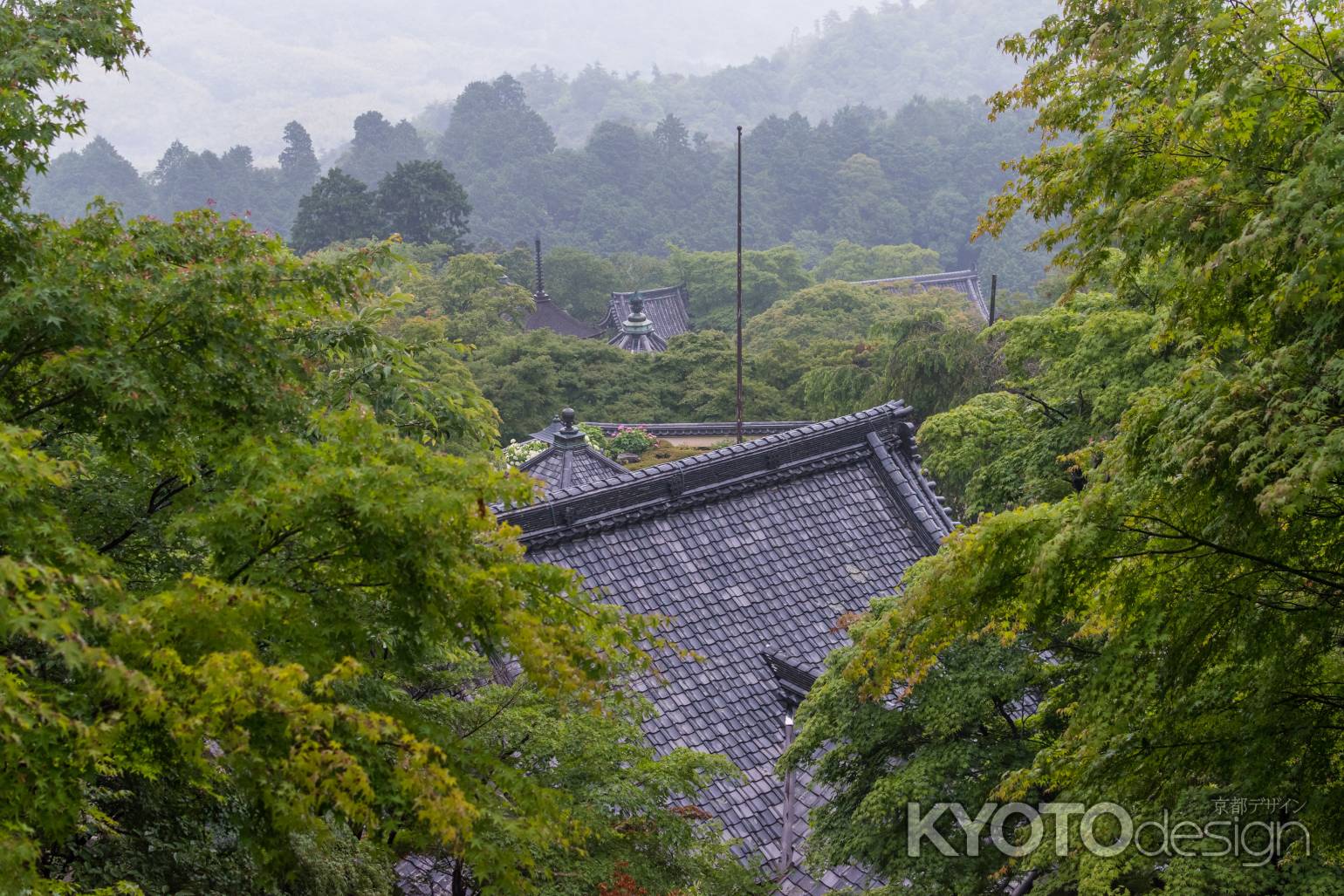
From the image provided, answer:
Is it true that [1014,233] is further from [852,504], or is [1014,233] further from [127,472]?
[127,472]

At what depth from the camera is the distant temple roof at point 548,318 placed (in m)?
53.9

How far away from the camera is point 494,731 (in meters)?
8.38

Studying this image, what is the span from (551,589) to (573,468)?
15543 mm

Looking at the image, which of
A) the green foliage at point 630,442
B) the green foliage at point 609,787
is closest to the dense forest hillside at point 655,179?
the green foliage at point 630,442

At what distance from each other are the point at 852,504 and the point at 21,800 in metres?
11.6

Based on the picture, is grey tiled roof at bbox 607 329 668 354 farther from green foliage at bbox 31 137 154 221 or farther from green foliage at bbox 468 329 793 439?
green foliage at bbox 31 137 154 221

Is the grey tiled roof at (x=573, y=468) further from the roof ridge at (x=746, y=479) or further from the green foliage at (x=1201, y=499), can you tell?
the green foliage at (x=1201, y=499)

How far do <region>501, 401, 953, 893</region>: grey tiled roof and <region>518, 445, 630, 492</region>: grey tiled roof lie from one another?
625 centimetres

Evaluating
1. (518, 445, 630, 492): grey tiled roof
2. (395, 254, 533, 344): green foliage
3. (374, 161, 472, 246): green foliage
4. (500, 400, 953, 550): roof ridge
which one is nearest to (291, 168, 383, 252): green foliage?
(374, 161, 472, 246): green foliage

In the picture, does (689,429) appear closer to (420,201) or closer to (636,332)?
(636,332)

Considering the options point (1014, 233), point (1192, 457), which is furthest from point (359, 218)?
point (1192, 457)

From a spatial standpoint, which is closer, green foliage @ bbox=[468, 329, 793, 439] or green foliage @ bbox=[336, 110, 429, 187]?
green foliage @ bbox=[468, 329, 793, 439]

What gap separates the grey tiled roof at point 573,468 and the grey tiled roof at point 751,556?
20.5 ft

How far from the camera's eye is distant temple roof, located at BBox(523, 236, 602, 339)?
53.9 metres
